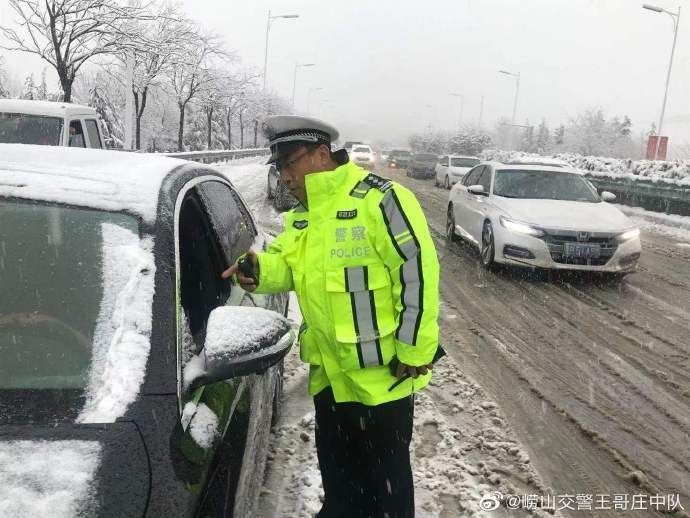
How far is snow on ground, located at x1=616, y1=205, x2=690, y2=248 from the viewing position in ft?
46.9

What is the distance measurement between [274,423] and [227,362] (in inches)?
78.9

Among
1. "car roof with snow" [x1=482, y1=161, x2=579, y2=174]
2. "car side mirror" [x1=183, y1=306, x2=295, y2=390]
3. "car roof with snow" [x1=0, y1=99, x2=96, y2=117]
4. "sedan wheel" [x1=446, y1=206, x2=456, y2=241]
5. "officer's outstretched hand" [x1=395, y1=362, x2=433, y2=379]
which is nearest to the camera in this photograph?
"car side mirror" [x1=183, y1=306, x2=295, y2=390]

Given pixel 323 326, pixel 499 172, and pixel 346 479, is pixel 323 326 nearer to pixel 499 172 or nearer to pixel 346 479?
pixel 346 479

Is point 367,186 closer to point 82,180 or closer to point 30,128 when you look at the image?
point 82,180

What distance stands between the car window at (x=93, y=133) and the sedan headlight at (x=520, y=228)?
19.3ft

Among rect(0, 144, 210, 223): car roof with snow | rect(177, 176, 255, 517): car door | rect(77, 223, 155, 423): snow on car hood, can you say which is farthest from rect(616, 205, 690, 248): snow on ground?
rect(77, 223, 155, 423): snow on car hood

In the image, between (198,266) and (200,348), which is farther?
(198,266)

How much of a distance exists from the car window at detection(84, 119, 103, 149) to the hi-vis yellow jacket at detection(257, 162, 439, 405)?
25.9 feet

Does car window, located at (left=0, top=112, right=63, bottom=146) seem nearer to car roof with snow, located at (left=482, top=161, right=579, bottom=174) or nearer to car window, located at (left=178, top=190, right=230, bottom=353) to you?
car roof with snow, located at (left=482, top=161, right=579, bottom=174)

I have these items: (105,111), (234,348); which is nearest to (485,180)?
(234,348)

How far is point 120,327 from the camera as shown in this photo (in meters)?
1.83

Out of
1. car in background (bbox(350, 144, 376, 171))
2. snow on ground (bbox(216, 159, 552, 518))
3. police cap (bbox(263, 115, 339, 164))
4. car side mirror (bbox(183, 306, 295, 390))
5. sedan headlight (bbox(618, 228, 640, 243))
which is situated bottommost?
snow on ground (bbox(216, 159, 552, 518))

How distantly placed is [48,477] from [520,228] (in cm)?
733

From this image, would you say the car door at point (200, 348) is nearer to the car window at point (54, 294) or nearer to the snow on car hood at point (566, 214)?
the car window at point (54, 294)
